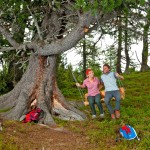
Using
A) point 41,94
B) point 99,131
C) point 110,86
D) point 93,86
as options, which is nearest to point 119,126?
point 99,131

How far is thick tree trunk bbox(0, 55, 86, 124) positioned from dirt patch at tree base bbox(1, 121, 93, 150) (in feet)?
4.23

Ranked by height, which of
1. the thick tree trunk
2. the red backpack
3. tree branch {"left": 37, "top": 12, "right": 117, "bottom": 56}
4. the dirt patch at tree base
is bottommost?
the dirt patch at tree base

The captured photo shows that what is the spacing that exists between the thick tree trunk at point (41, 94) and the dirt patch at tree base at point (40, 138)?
129 centimetres

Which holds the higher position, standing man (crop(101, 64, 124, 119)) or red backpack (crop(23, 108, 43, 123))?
standing man (crop(101, 64, 124, 119))

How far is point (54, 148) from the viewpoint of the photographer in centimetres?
840

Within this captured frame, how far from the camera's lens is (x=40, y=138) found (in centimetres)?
911

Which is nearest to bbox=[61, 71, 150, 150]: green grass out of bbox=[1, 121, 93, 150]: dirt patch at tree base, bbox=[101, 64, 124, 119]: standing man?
bbox=[1, 121, 93, 150]: dirt patch at tree base

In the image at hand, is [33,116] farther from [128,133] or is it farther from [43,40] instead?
[128,133]

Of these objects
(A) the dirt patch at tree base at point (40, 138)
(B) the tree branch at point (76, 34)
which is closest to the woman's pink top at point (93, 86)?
(B) the tree branch at point (76, 34)

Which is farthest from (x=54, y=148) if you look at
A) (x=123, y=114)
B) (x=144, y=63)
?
(x=144, y=63)

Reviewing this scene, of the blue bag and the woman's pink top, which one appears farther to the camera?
the woman's pink top

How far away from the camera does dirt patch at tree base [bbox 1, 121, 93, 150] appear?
845 cm

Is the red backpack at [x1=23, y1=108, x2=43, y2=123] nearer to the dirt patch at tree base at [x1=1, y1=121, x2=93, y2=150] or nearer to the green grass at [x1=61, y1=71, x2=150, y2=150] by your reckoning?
the dirt patch at tree base at [x1=1, y1=121, x2=93, y2=150]

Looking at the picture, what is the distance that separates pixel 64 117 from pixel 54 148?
3332mm
